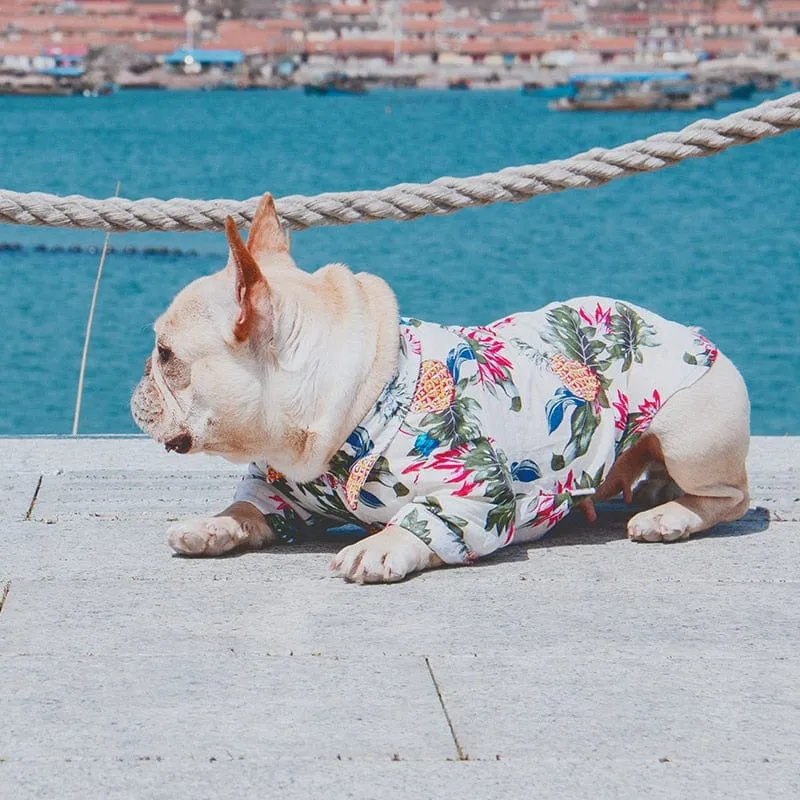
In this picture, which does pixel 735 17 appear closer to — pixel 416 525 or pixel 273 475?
pixel 273 475

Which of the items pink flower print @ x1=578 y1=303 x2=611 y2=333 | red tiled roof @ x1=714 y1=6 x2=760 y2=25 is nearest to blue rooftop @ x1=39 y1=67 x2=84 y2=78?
red tiled roof @ x1=714 y1=6 x2=760 y2=25

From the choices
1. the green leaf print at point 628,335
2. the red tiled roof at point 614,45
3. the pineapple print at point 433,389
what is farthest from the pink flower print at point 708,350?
the red tiled roof at point 614,45

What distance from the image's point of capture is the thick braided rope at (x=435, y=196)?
201 inches

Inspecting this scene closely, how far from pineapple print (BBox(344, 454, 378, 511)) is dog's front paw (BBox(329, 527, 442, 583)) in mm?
132

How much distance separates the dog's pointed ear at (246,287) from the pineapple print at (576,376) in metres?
0.92

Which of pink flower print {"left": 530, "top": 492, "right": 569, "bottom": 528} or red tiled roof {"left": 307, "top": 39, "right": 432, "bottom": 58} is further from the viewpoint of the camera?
red tiled roof {"left": 307, "top": 39, "right": 432, "bottom": 58}

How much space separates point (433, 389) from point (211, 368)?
583mm

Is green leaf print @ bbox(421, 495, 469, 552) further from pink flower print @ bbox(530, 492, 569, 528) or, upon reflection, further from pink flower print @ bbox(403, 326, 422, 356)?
pink flower print @ bbox(403, 326, 422, 356)

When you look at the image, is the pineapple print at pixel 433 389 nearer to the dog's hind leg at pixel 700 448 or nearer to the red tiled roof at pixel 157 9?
the dog's hind leg at pixel 700 448

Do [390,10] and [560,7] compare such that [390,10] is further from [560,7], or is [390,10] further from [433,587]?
[433,587]

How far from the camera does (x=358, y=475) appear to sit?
4082 mm

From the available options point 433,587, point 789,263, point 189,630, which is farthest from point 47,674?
point 789,263

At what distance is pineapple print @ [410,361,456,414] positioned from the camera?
4.11 meters

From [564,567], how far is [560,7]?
13712 cm
